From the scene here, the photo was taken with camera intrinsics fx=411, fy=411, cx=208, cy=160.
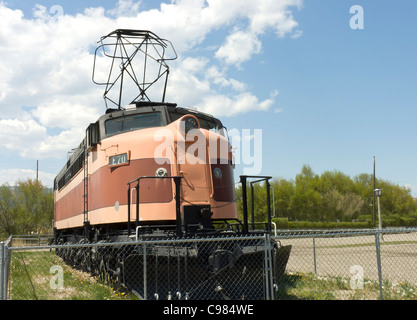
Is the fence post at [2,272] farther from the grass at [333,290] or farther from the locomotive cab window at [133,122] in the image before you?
the grass at [333,290]

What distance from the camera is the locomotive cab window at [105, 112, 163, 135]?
919 cm

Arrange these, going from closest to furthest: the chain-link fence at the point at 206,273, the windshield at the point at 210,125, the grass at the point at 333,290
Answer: the chain-link fence at the point at 206,273 < the grass at the point at 333,290 < the windshield at the point at 210,125

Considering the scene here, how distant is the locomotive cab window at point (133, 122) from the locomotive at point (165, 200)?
0.02 m

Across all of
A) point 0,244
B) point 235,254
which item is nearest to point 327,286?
point 235,254

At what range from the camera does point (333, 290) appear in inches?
348

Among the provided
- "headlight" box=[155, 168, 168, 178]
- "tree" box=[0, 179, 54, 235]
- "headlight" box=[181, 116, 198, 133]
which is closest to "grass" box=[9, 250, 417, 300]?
"headlight" box=[155, 168, 168, 178]

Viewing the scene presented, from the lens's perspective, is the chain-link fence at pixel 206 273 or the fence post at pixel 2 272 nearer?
the fence post at pixel 2 272

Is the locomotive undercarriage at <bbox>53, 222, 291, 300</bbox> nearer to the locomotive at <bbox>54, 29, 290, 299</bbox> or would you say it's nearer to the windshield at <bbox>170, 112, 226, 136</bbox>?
the locomotive at <bbox>54, 29, 290, 299</bbox>

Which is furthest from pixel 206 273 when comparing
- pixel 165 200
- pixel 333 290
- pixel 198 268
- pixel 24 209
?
pixel 24 209

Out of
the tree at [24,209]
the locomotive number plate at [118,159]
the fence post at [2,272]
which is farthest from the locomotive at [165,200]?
the tree at [24,209]

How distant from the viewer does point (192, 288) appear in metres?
7.36

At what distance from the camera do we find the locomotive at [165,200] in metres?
7.40

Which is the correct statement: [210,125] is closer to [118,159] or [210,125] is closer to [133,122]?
[133,122]
